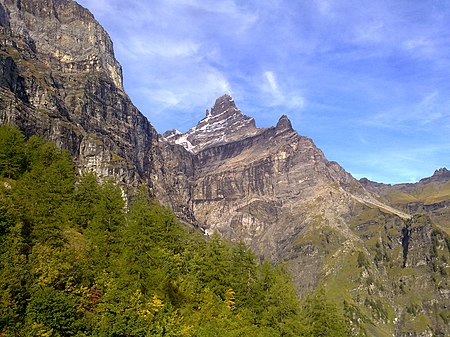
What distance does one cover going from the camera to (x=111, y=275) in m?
54.2

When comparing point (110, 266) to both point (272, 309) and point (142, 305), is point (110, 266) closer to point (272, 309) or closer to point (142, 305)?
point (142, 305)

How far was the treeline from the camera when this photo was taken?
4476 cm

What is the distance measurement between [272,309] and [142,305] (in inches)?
1188

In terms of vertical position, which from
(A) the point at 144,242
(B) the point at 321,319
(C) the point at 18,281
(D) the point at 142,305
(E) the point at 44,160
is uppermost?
(E) the point at 44,160

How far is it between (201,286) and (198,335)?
2142 centimetres

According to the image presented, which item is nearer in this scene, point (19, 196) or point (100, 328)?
point (100, 328)

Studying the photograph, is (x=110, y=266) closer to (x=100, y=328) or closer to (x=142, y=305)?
(x=142, y=305)

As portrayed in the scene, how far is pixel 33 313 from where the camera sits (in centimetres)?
4228

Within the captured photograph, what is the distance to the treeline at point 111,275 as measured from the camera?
4476 cm

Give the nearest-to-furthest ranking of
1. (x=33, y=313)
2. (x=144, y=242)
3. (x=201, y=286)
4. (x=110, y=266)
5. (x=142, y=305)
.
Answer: (x=33, y=313)
(x=142, y=305)
(x=110, y=266)
(x=144, y=242)
(x=201, y=286)

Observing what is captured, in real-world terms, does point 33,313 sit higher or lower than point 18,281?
lower

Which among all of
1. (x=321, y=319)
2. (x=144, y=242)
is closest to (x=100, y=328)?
(x=144, y=242)

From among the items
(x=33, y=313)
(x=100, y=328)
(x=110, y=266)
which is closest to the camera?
(x=33, y=313)

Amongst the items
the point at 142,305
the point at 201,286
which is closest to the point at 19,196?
the point at 142,305
